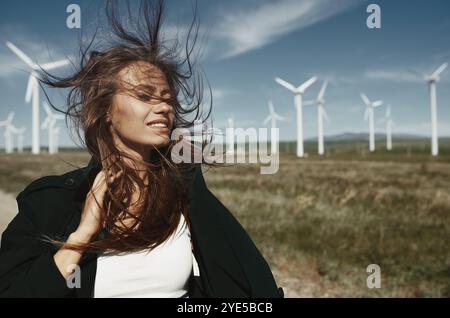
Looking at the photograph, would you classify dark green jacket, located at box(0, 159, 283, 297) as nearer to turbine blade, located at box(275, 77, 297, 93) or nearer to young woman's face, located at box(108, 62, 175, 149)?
young woman's face, located at box(108, 62, 175, 149)

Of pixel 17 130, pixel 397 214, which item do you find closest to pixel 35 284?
pixel 397 214

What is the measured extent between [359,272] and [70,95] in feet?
22.1

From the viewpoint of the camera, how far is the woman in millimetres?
2076

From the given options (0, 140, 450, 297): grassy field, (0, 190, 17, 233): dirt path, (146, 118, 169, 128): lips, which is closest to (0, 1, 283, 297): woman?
(146, 118, 169, 128): lips

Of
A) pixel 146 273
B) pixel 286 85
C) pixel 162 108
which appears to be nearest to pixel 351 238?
pixel 146 273

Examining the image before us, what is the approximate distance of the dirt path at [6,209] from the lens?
403 inches

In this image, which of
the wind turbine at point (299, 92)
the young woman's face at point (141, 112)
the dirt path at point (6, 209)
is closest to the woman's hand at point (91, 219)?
the young woman's face at point (141, 112)

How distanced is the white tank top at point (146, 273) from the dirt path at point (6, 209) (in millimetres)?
8177

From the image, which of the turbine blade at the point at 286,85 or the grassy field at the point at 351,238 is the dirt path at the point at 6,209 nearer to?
the grassy field at the point at 351,238

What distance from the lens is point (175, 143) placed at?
104 inches

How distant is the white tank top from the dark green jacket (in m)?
0.08

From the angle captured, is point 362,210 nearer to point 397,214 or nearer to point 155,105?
point 397,214

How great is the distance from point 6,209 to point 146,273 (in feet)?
42.2
